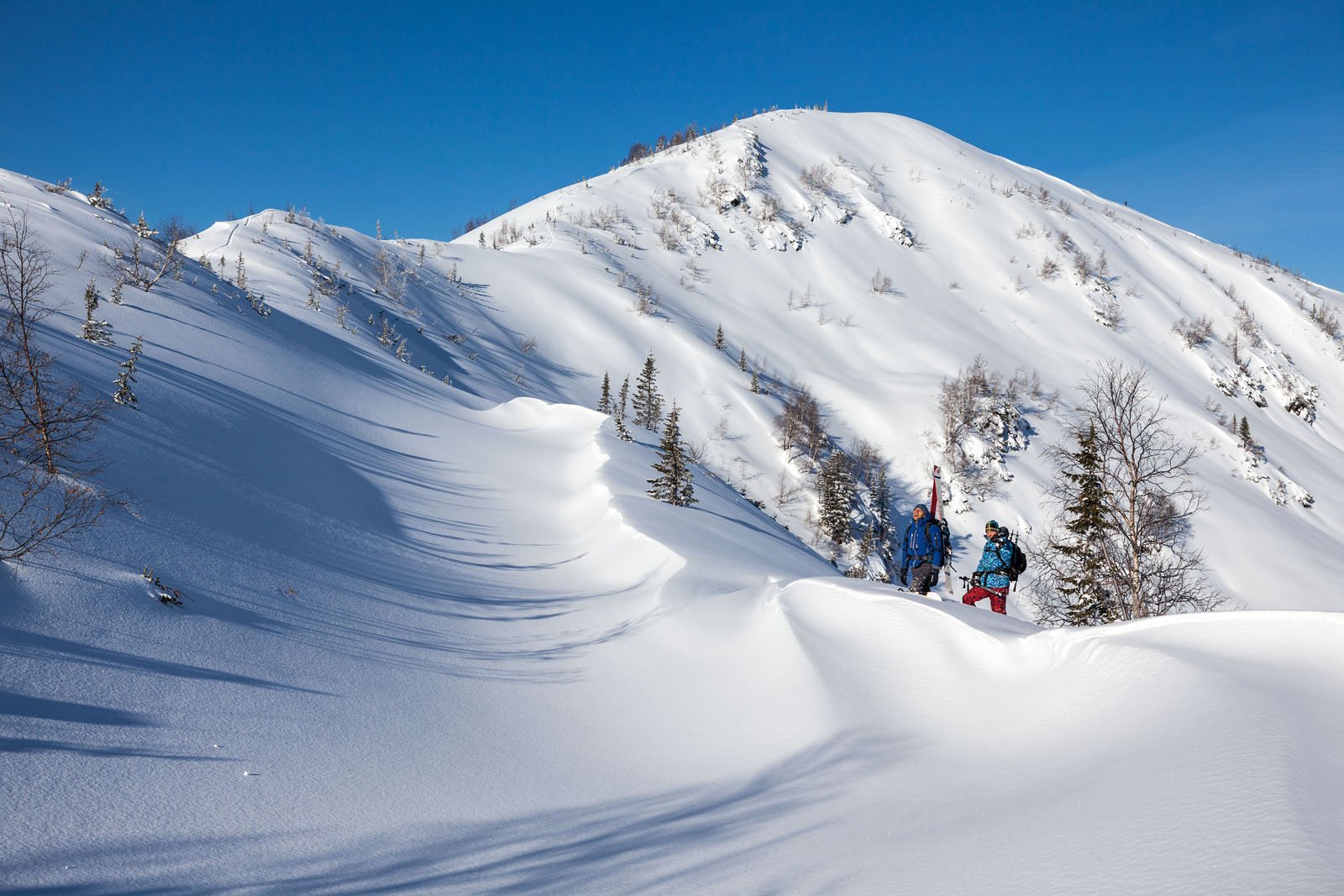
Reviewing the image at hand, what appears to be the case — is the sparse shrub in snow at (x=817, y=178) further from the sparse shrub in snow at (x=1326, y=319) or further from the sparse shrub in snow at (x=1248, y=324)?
the sparse shrub in snow at (x=1326, y=319)

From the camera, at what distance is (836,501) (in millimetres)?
38062

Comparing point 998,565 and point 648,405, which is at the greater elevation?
point 648,405

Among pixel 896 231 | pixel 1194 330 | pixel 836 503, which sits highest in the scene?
pixel 896 231

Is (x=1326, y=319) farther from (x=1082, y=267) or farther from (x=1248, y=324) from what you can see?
(x=1082, y=267)

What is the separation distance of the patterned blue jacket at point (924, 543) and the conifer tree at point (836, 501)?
95.1 ft

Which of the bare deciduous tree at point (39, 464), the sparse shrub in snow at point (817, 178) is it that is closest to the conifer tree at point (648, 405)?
the bare deciduous tree at point (39, 464)

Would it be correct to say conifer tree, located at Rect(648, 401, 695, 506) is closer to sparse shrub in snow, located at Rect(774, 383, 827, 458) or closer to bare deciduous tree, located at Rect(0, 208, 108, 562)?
bare deciduous tree, located at Rect(0, 208, 108, 562)

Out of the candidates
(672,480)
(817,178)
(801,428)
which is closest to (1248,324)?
(817,178)

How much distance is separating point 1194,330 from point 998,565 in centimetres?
7078

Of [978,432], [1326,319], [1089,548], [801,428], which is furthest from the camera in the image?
[1326,319]

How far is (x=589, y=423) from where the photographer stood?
19.7 metres

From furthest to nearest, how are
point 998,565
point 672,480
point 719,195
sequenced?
point 719,195 → point 672,480 → point 998,565

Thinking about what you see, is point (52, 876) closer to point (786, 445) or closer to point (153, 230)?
point (153, 230)

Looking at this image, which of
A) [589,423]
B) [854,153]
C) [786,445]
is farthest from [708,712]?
[854,153]
